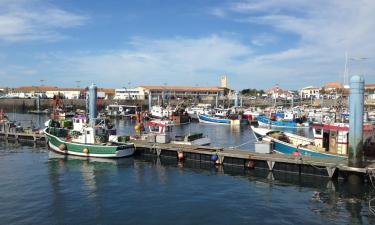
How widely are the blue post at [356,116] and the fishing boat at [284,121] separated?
5508 centimetres

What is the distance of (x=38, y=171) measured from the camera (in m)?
33.8

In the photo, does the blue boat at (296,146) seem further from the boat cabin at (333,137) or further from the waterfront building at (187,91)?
the waterfront building at (187,91)

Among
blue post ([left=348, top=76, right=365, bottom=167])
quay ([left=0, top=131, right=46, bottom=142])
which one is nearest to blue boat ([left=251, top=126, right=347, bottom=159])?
blue post ([left=348, top=76, right=365, bottom=167])

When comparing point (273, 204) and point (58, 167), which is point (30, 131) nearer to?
point (58, 167)

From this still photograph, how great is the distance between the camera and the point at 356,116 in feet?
88.3

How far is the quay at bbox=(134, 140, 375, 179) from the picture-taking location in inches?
1133

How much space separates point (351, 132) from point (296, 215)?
8415 millimetres

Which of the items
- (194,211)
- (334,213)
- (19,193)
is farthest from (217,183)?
(19,193)

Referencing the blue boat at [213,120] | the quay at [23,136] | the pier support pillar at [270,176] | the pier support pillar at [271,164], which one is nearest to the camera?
the pier support pillar at [270,176]

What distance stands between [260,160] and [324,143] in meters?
5.91

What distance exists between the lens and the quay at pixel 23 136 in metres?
52.8

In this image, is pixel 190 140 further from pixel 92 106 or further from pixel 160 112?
pixel 160 112

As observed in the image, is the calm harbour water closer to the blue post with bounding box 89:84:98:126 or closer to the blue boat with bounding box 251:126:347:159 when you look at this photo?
the blue boat with bounding box 251:126:347:159

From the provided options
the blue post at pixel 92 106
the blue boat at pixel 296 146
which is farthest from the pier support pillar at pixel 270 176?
the blue post at pixel 92 106
